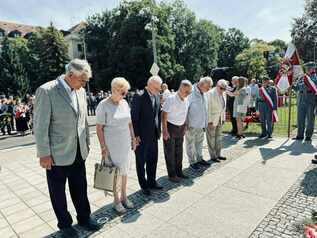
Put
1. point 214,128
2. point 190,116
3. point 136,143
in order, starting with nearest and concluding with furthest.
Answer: point 136,143 → point 190,116 → point 214,128

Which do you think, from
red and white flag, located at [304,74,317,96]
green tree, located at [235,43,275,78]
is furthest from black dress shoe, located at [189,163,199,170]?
green tree, located at [235,43,275,78]

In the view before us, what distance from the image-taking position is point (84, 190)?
3.39 meters

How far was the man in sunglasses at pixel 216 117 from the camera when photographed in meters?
5.93

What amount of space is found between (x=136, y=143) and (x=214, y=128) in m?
2.47

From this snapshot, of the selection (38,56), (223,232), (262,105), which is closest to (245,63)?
(38,56)

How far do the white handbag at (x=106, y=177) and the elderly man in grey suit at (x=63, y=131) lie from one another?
31 centimetres

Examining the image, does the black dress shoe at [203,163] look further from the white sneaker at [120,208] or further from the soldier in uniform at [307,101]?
the soldier in uniform at [307,101]

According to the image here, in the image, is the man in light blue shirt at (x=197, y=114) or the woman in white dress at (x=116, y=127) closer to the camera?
the woman in white dress at (x=116, y=127)

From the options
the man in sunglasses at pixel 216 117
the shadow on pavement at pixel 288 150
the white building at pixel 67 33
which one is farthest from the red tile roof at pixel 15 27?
the shadow on pavement at pixel 288 150

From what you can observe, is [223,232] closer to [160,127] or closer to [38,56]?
[160,127]

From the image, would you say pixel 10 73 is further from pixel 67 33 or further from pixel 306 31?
pixel 306 31

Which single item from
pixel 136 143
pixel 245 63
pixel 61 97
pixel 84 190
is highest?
pixel 245 63

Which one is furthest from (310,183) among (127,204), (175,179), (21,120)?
(21,120)

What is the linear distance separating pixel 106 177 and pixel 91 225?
0.63 metres
